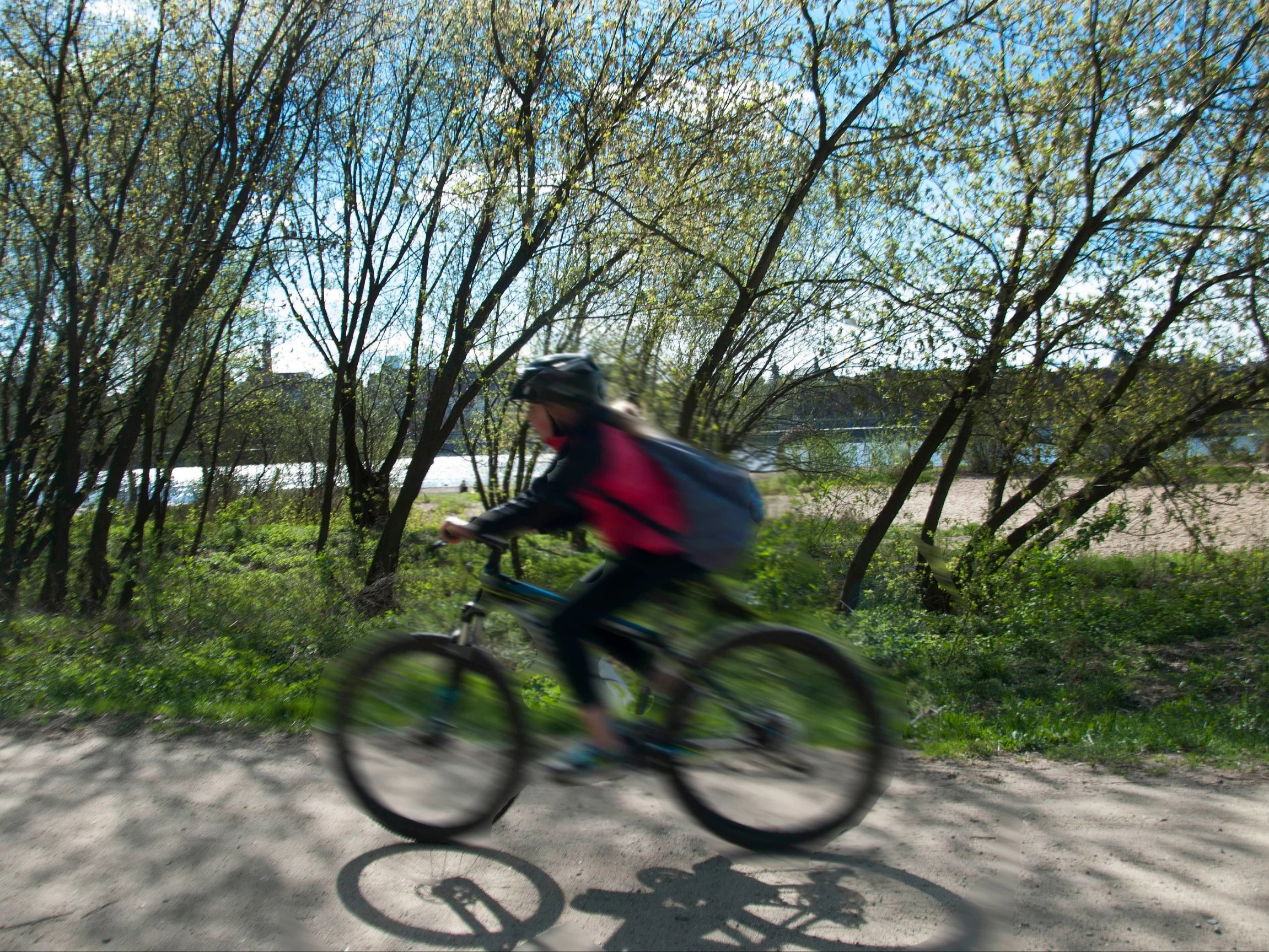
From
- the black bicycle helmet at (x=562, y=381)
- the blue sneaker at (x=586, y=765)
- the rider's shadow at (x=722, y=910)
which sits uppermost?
the black bicycle helmet at (x=562, y=381)

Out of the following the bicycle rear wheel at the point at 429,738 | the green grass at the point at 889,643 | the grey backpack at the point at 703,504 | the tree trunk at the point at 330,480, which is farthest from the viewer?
the tree trunk at the point at 330,480

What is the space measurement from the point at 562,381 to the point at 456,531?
67 centimetres

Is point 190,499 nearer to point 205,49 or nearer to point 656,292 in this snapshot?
point 205,49

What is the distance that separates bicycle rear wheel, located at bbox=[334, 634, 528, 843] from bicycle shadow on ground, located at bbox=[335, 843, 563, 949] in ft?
0.41

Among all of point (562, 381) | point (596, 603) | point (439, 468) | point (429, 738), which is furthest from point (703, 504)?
point (439, 468)

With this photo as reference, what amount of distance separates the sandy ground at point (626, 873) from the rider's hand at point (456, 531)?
107cm

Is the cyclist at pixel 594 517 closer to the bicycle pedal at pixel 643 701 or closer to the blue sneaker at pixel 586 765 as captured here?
the blue sneaker at pixel 586 765

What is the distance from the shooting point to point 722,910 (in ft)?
9.05

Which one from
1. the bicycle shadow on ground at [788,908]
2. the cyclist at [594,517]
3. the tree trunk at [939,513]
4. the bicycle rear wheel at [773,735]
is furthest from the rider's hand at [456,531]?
the tree trunk at [939,513]

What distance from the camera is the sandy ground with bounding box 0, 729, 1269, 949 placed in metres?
2.61

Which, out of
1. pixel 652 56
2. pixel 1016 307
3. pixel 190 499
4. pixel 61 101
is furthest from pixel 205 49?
pixel 190 499

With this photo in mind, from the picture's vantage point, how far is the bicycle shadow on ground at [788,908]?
2.57m

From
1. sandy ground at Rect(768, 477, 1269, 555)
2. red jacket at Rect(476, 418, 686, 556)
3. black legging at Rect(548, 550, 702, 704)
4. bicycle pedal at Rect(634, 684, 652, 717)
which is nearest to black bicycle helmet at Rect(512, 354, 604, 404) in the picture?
red jacket at Rect(476, 418, 686, 556)

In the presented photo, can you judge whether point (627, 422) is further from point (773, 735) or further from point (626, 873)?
point (626, 873)
